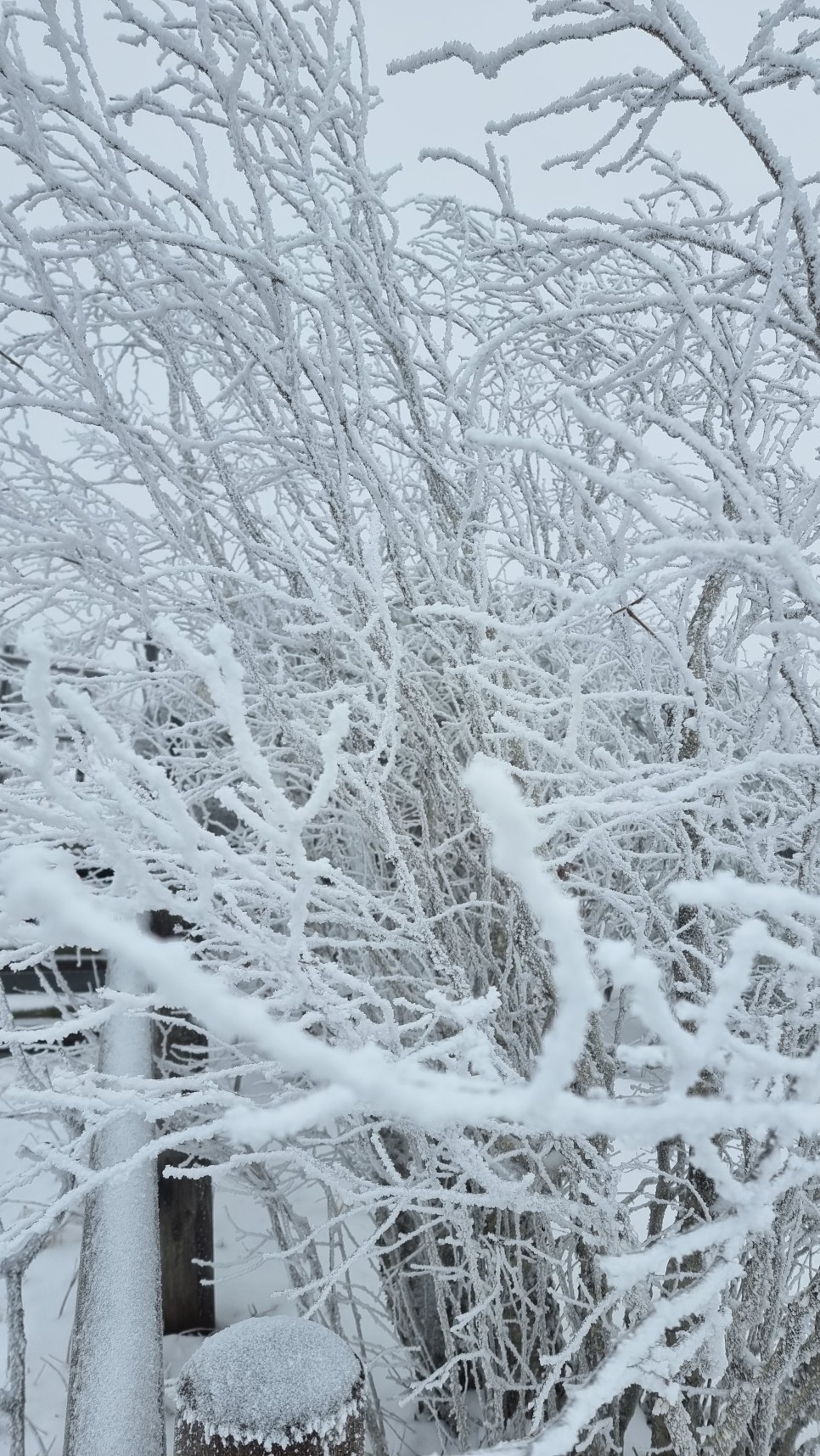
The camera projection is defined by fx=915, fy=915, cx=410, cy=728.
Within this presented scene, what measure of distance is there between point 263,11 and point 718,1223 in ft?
7.45

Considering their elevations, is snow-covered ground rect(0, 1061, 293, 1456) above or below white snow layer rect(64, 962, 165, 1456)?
below

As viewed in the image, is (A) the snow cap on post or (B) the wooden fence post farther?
(B) the wooden fence post

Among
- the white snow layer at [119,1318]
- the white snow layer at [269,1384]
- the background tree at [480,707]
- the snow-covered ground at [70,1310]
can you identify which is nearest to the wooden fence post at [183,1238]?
the snow-covered ground at [70,1310]

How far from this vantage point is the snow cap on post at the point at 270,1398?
128 cm

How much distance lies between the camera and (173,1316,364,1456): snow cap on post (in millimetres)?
1277

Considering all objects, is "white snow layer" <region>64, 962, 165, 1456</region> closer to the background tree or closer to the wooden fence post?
the background tree

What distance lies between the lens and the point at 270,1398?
1303 mm

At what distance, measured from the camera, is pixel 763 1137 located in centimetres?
106

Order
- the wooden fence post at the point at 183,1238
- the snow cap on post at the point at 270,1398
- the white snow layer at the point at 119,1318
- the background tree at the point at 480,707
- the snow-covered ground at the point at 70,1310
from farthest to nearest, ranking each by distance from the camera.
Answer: the wooden fence post at the point at 183,1238, the snow-covered ground at the point at 70,1310, the snow cap on post at the point at 270,1398, the white snow layer at the point at 119,1318, the background tree at the point at 480,707

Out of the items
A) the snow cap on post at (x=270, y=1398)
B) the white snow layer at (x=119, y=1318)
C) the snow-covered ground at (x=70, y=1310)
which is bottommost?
the snow-covered ground at (x=70, y=1310)

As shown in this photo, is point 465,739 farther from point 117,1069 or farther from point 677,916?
point 117,1069

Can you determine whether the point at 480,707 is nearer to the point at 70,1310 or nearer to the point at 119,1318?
the point at 119,1318

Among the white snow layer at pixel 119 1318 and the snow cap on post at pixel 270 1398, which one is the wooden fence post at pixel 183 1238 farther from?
the snow cap on post at pixel 270 1398

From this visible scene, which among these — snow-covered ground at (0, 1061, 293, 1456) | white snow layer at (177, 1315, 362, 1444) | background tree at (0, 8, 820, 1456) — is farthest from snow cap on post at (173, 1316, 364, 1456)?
snow-covered ground at (0, 1061, 293, 1456)
